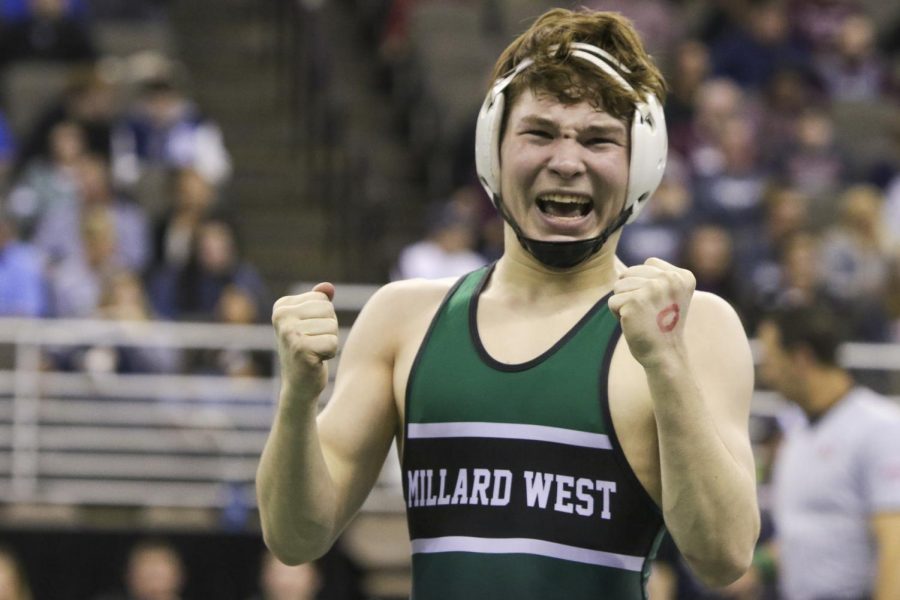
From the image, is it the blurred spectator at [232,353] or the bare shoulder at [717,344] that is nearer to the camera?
the bare shoulder at [717,344]

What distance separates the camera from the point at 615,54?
363 cm

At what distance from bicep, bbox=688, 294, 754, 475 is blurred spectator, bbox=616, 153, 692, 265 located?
7448 mm

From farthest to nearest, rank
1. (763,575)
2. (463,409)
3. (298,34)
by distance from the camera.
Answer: (298,34)
(763,575)
(463,409)

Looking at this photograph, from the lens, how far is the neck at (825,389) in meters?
6.46

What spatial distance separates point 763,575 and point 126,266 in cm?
432

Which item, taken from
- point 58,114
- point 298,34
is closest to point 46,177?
point 58,114

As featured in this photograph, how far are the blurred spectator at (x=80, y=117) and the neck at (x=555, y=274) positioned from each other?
8.53m

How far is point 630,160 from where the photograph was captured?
358 cm

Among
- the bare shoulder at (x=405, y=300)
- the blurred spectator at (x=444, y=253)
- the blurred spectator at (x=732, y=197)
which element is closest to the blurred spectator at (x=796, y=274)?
the blurred spectator at (x=732, y=197)

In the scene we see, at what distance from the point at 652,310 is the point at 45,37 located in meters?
10.5

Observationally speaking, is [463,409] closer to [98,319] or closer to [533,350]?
[533,350]

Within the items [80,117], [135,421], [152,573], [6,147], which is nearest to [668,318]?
[152,573]

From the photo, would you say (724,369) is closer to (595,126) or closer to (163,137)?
(595,126)

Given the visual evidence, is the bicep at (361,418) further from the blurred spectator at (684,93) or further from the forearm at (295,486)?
the blurred spectator at (684,93)
